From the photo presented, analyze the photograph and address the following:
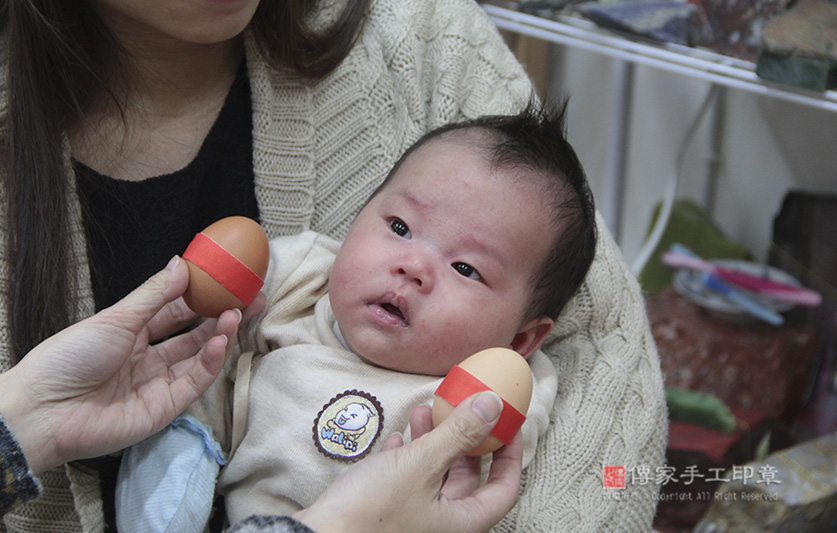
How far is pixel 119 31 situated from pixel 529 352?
2.42ft

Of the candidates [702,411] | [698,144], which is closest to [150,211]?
[702,411]

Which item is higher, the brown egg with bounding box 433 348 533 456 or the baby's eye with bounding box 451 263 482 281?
the baby's eye with bounding box 451 263 482 281

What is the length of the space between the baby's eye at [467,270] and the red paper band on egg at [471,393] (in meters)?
0.18

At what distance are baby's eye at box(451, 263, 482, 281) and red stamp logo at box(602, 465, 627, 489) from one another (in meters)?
0.32

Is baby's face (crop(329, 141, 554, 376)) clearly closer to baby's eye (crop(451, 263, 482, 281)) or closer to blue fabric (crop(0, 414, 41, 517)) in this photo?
baby's eye (crop(451, 263, 482, 281))

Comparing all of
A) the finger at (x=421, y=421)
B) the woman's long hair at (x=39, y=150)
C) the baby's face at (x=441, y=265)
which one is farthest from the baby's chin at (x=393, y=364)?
the woman's long hair at (x=39, y=150)

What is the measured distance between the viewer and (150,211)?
105 centimetres

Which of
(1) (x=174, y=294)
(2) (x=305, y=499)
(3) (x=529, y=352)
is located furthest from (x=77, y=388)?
(3) (x=529, y=352)

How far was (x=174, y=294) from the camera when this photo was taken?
88 cm

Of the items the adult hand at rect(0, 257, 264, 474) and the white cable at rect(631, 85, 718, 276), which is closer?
the adult hand at rect(0, 257, 264, 474)

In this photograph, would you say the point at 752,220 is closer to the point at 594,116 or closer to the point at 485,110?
the point at 594,116

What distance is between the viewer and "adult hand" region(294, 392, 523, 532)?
73 cm

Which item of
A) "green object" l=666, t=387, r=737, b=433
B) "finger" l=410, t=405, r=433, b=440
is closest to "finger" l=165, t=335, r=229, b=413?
"finger" l=410, t=405, r=433, b=440

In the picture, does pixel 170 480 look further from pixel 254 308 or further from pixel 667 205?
pixel 667 205
